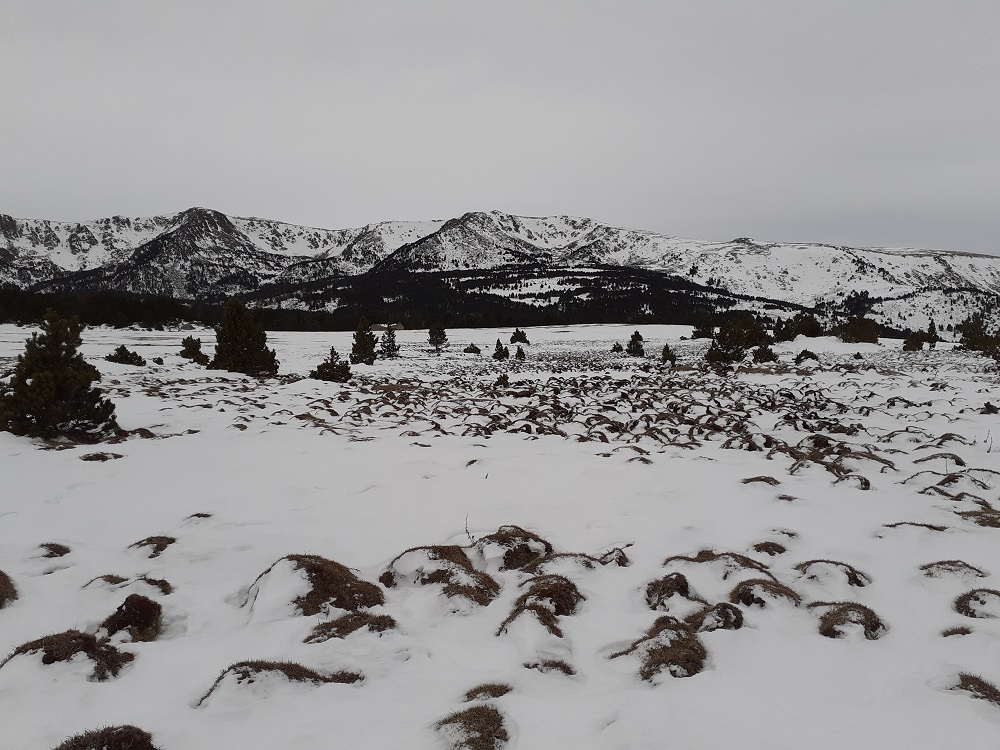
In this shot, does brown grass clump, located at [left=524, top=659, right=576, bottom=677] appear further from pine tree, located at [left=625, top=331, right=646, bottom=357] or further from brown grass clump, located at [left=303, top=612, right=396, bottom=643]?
pine tree, located at [left=625, top=331, right=646, bottom=357]

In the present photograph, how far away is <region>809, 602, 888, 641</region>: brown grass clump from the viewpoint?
12.6ft

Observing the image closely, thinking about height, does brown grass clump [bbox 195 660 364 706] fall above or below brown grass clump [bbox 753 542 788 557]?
above

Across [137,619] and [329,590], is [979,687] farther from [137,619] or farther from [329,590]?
[137,619]

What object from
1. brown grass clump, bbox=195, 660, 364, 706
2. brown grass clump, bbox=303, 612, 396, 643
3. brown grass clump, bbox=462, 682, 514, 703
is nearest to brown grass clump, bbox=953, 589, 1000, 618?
brown grass clump, bbox=462, 682, 514, 703

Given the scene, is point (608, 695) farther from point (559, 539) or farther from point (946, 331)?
point (946, 331)

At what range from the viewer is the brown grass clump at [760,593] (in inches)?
171

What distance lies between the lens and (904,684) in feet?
10.4

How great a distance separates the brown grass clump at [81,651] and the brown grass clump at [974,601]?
21.4ft

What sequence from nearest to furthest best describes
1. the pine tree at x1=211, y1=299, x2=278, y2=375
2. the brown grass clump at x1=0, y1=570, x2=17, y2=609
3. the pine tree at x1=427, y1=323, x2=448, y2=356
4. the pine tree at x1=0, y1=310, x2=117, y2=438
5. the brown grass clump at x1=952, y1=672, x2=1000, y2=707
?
1. the brown grass clump at x1=952, y1=672, x2=1000, y2=707
2. the brown grass clump at x1=0, y1=570, x2=17, y2=609
3. the pine tree at x1=0, y1=310, x2=117, y2=438
4. the pine tree at x1=211, y1=299, x2=278, y2=375
5. the pine tree at x1=427, y1=323, x2=448, y2=356

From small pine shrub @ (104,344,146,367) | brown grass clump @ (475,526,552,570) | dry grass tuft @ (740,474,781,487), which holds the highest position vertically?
small pine shrub @ (104,344,146,367)

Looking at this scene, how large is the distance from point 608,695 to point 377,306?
20353 cm

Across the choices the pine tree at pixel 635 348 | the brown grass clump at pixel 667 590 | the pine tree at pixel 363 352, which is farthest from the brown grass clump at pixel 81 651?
the pine tree at pixel 635 348

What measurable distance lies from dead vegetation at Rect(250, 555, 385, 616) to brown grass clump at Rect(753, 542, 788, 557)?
410 centimetres

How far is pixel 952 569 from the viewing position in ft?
15.2
